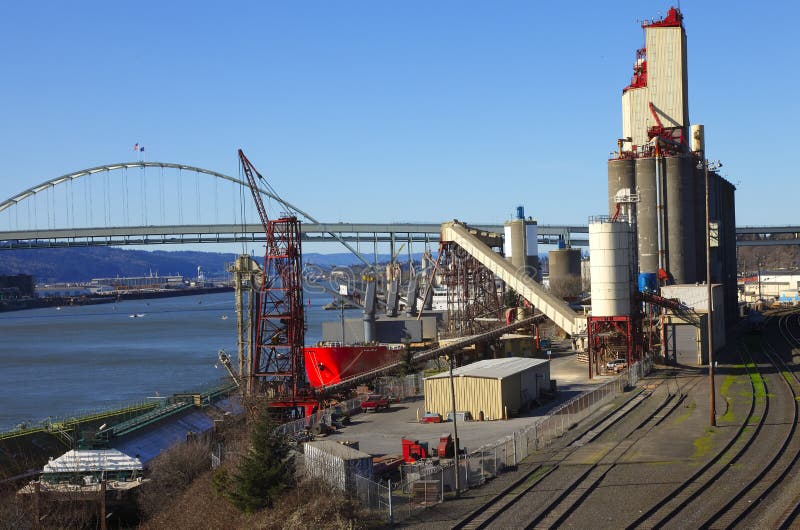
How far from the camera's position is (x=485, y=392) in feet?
116

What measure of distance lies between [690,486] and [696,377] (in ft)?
67.1

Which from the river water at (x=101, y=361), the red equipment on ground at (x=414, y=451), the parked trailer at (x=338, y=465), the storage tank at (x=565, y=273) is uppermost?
the storage tank at (x=565, y=273)

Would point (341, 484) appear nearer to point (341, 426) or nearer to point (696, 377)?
point (341, 426)

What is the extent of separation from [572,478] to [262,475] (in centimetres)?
771

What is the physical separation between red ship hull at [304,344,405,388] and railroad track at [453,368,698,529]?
2175 cm

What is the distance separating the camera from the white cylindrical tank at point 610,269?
147 feet

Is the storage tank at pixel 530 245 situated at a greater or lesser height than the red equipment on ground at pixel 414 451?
greater

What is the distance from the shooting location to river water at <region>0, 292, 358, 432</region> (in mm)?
56631

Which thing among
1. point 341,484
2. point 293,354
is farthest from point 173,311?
point 341,484

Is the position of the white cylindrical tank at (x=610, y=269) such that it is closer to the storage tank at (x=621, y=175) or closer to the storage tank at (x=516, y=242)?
the storage tank at (x=621, y=175)

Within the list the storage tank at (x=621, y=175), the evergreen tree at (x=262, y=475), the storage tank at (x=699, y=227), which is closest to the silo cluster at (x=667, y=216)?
the storage tank at (x=699, y=227)

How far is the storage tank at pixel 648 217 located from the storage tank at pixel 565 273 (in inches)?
1813

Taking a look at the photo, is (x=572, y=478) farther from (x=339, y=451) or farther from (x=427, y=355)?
(x=427, y=355)

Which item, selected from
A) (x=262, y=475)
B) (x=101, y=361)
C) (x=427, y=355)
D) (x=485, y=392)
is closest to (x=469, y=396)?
(x=485, y=392)
